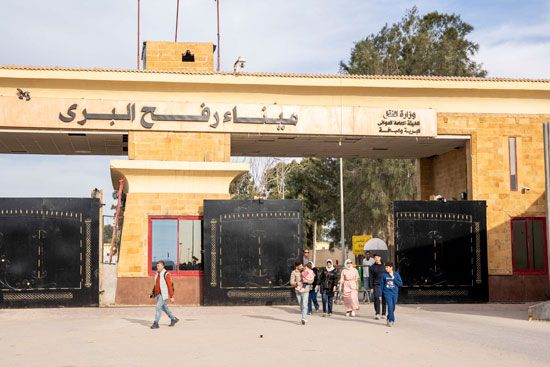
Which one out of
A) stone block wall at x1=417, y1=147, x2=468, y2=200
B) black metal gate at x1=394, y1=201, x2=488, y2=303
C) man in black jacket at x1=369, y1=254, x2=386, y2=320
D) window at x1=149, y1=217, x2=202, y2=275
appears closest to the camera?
man in black jacket at x1=369, y1=254, x2=386, y2=320

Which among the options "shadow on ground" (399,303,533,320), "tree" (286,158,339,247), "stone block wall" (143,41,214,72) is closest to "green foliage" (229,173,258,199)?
"tree" (286,158,339,247)

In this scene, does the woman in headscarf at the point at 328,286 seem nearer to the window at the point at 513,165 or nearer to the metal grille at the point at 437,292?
the metal grille at the point at 437,292

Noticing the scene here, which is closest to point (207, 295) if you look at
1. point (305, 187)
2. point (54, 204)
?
point (54, 204)

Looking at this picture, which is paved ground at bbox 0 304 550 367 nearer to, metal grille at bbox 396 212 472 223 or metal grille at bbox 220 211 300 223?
metal grille at bbox 220 211 300 223

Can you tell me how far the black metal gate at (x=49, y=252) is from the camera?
22.7 meters

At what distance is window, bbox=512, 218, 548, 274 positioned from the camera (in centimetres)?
2509

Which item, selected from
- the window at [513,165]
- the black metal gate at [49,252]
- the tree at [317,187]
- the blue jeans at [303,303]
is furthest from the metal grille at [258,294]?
the tree at [317,187]

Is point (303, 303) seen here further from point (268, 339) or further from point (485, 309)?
point (485, 309)

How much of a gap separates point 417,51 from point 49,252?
3457 cm

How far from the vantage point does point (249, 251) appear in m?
23.7

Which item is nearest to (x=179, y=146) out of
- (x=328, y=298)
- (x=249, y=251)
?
(x=249, y=251)

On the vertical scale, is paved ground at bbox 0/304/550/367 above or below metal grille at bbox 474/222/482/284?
below

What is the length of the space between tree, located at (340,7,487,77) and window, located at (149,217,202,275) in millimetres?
28872

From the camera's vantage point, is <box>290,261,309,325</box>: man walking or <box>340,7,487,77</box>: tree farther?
<box>340,7,487,77</box>: tree
